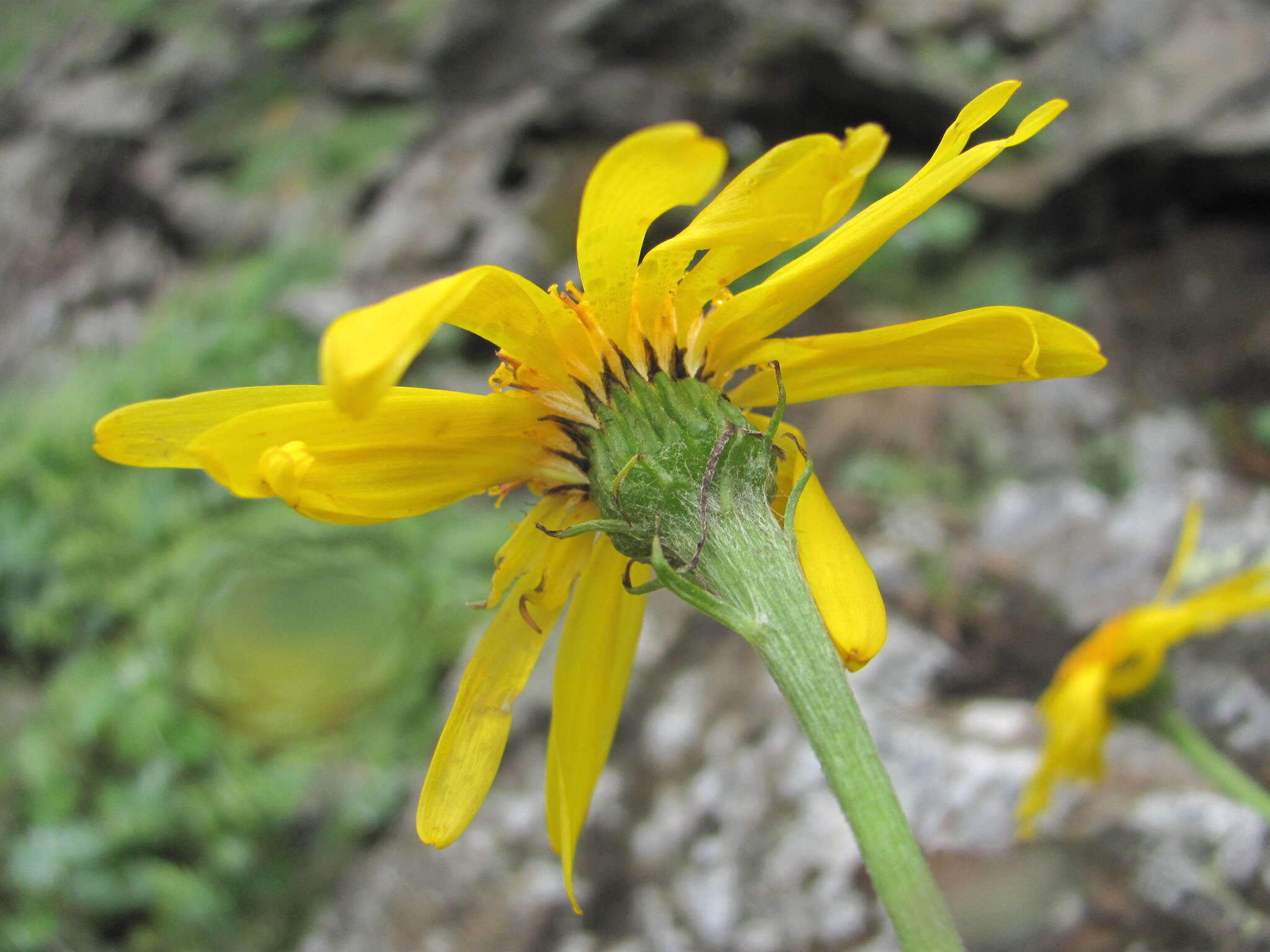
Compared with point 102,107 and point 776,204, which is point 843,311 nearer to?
point 776,204

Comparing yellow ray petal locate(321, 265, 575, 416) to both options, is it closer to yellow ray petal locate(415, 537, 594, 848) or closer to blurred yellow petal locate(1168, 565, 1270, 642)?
yellow ray petal locate(415, 537, 594, 848)

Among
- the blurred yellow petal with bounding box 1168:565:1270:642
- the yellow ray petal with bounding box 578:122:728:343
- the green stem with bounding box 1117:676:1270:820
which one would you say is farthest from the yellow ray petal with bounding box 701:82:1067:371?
the blurred yellow petal with bounding box 1168:565:1270:642

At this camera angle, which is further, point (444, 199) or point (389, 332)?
point (444, 199)

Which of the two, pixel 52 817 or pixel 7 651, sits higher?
pixel 7 651

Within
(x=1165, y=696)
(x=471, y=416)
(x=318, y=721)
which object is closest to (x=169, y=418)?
(x=471, y=416)

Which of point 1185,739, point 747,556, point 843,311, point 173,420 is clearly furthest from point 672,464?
point 843,311

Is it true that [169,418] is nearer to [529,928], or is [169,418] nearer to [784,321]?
[784,321]
